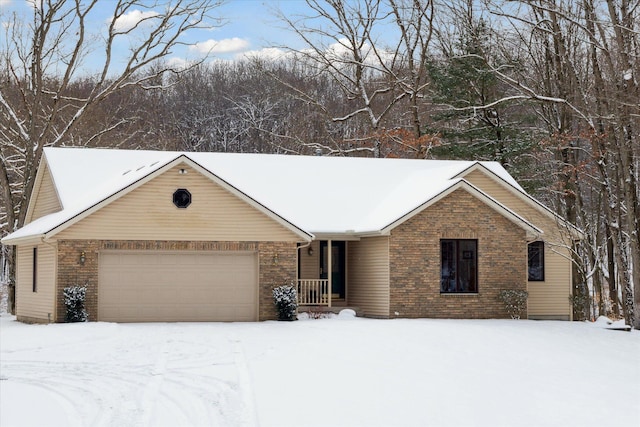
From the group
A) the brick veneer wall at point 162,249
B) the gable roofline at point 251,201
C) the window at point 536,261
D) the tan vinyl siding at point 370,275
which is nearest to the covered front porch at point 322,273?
the tan vinyl siding at point 370,275

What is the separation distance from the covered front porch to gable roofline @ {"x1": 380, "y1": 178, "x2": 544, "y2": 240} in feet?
8.70

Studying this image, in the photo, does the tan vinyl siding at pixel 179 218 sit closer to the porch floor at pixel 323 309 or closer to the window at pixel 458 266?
the porch floor at pixel 323 309

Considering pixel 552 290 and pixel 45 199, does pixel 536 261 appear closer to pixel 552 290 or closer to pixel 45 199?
pixel 552 290

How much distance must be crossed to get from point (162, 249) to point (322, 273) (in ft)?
19.9

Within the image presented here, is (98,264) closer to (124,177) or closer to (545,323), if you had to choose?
(124,177)

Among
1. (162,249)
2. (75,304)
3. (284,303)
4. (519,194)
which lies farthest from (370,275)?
(75,304)

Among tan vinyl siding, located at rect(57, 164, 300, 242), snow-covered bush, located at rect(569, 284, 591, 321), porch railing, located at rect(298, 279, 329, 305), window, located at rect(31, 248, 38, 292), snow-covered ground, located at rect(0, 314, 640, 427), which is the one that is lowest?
snow-covered ground, located at rect(0, 314, 640, 427)

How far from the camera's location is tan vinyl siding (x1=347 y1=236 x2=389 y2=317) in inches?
1013

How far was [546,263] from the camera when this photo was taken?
93.4 feet

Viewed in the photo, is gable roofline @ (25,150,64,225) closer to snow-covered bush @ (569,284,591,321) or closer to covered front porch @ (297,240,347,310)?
covered front porch @ (297,240,347,310)

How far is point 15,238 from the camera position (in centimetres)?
2581

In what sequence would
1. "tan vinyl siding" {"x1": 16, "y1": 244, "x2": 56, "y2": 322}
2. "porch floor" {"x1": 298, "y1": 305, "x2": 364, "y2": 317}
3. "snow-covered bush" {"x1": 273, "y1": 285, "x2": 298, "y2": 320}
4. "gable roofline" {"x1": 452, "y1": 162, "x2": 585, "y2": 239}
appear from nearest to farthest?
"tan vinyl siding" {"x1": 16, "y1": 244, "x2": 56, "y2": 322} < "snow-covered bush" {"x1": 273, "y1": 285, "x2": 298, "y2": 320} < "porch floor" {"x1": 298, "y1": 305, "x2": 364, "y2": 317} < "gable roofline" {"x1": 452, "y1": 162, "x2": 585, "y2": 239}

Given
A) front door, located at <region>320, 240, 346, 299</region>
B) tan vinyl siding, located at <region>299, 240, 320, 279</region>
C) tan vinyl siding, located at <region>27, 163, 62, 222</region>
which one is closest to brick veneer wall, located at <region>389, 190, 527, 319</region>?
front door, located at <region>320, 240, 346, 299</region>

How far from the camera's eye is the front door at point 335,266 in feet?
92.8
